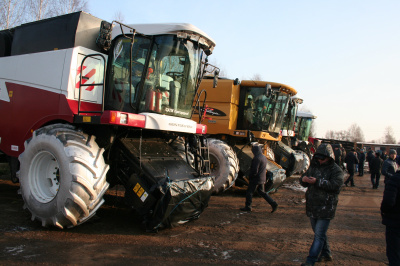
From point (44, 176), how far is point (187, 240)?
2.63m

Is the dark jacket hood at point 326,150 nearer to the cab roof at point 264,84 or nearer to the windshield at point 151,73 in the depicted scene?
the windshield at point 151,73

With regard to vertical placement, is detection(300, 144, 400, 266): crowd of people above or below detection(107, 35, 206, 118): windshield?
below

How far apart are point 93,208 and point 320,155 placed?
10.8ft

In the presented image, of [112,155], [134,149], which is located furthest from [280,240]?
[112,155]

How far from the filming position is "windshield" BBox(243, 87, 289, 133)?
10516mm

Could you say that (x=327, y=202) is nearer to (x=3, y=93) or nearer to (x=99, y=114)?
(x=99, y=114)

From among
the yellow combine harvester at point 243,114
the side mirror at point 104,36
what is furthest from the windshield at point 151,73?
the yellow combine harvester at point 243,114

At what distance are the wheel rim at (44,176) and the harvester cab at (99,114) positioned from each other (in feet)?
0.05

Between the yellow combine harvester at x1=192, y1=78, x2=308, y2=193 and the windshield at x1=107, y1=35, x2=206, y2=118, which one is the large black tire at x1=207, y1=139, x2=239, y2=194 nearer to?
the yellow combine harvester at x1=192, y1=78, x2=308, y2=193

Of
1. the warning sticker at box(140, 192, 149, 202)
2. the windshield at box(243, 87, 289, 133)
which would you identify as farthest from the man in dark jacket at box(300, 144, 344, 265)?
the windshield at box(243, 87, 289, 133)

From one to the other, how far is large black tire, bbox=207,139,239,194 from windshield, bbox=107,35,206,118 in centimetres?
309

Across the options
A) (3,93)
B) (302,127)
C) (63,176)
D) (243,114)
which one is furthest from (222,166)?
(302,127)

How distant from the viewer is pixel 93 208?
172 inches

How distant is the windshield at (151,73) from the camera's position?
16.8 ft
